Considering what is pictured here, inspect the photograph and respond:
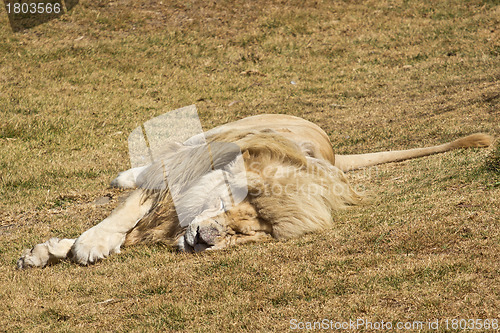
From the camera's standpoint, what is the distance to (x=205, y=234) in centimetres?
409

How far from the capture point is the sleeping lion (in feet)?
13.9

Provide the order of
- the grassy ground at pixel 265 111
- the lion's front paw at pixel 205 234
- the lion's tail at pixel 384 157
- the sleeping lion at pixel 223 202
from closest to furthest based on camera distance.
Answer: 1. the grassy ground at pixel 265 111
2. the lion's front paw at pixel 205 234
3. the sleeping lion at pixel 223 202
4. the lion's tail at pixel 384 157

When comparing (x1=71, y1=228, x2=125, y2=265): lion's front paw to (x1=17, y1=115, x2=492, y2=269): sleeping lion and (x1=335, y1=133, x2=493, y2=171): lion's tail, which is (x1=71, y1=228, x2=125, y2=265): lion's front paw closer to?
A: (x1=17, y1=115, x2=492, y2=269): sleeping lion

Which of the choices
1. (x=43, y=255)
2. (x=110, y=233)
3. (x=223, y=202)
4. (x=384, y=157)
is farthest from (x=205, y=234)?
(x=384, y=157)

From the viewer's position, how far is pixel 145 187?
509 cm

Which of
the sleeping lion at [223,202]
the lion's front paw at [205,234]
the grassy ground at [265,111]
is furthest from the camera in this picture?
the sleeping lion at [223,202]

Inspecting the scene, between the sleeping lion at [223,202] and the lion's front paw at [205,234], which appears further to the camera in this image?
the sleeping lion at [223,202]

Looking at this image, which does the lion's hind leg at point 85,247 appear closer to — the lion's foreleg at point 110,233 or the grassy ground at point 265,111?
the lion's foreleg at point 110,233

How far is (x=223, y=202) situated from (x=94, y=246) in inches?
42.6

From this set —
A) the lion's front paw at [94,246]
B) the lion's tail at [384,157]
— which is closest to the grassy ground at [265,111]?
the lion's front paw at [94,246]

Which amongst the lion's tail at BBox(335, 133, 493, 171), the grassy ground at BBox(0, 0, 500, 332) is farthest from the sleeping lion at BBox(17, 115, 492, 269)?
the lion's tail at BBox(335, 133, 493, 171)

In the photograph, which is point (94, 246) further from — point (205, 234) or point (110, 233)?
point (205, 234)

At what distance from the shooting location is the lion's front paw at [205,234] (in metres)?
4.10

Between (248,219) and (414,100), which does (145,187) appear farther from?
(414,100)
